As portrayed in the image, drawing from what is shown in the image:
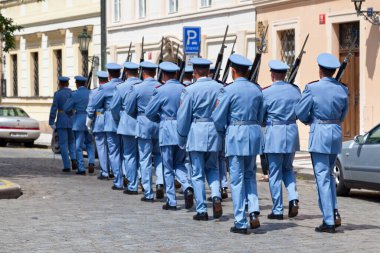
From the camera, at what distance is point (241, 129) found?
10922 mm

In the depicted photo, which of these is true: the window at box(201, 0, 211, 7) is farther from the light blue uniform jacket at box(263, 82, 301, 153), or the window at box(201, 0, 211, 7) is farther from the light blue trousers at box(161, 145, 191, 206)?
the light blue uniform jacket at box(263, 82, 301, 153)

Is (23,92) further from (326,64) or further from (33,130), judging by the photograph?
(326,64)

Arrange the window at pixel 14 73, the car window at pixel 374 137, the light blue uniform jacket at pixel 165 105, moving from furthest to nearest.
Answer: the window at pixel 14 73, the car window at pixel 374 137, the light blue uniform jacket at pixel 165 105

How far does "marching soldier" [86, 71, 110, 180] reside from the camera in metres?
16.7

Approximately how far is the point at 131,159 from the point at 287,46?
1246 cm

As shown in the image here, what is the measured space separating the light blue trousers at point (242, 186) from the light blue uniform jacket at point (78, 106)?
26.1 feet

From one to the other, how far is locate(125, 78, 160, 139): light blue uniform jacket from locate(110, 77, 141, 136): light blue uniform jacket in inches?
7.3

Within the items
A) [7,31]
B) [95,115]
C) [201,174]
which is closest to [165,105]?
[201,174]

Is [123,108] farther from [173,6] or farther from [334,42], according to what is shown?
[173,6]

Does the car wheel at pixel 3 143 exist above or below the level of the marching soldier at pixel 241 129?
below

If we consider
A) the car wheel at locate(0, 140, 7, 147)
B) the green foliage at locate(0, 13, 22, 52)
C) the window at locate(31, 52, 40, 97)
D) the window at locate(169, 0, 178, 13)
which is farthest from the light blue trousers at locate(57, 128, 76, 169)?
the window at locate(31, 52, 40, 97)

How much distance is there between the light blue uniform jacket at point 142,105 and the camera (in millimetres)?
13859

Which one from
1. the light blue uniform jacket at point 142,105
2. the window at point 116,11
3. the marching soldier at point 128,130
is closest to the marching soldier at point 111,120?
the marching soldier at point 128,130

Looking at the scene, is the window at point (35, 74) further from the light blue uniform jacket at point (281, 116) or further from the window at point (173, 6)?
the light blue uniform jacket at point (281, 116)
